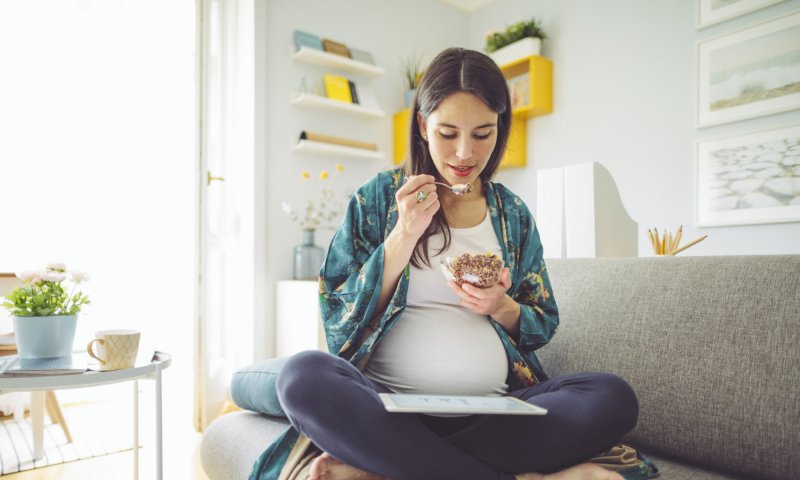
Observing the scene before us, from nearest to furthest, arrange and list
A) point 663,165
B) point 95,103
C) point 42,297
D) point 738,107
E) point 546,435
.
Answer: point 546,435 < point 42,297 < point 738,107 < point 663,165 < point 95,103

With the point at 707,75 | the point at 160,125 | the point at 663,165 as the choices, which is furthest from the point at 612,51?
the point at 160,125

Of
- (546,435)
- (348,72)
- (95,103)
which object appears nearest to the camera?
(546,435)

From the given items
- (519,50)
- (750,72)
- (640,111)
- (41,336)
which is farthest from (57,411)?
(750,72)

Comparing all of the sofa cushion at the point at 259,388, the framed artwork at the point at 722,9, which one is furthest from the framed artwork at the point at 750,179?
the sofa cushion at the point at 259,388

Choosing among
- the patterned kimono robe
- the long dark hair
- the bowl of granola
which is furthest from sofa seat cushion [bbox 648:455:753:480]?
the long dark hair

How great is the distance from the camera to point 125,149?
3.25m

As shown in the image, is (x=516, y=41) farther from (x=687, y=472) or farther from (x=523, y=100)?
(x=687, y=472)

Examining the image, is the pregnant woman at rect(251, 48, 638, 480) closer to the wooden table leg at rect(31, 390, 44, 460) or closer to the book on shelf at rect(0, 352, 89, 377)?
the book on shelf at rect(0, 352, 89, 377)

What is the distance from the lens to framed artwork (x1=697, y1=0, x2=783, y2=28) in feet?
8.45

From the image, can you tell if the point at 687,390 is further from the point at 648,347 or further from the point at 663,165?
the point at 663,165

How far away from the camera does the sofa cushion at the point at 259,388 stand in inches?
49.2

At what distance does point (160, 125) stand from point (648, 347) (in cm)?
321

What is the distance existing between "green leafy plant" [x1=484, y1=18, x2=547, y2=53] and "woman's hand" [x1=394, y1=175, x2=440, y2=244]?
2.77 metres

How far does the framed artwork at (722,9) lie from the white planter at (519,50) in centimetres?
95
